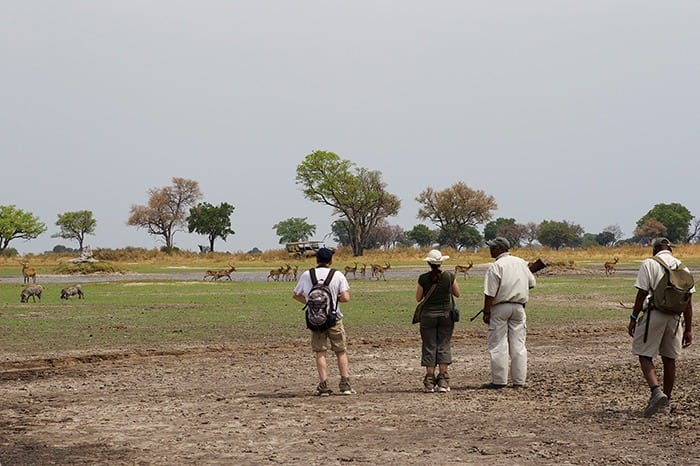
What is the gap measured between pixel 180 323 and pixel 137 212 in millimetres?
115052

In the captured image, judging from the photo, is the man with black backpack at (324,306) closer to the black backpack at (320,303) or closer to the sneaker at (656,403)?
the black backpack at (320,303)

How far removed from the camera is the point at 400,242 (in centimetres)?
17125

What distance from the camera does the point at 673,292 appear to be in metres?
9.88

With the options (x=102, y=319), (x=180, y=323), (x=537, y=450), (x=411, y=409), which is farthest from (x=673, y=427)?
(x=102, y=319)

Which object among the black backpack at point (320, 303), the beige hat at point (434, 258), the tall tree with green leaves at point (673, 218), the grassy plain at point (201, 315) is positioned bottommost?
the grassy plain at point (201, 315)

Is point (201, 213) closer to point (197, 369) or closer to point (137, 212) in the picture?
point (137, 212)

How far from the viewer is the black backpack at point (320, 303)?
11.6 metres

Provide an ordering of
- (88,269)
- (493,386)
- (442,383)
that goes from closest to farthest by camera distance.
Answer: (442,383) → (493,386) → (88,269)

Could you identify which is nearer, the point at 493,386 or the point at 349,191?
the point at 493,386

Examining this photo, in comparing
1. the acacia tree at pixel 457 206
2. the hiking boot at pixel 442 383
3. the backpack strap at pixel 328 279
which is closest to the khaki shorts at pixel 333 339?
the backpack strap at pixel 328 279

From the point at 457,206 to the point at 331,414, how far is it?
118 metres

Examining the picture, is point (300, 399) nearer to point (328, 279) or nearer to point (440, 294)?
point (328, 279)

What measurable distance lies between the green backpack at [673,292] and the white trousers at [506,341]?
94.8 inches

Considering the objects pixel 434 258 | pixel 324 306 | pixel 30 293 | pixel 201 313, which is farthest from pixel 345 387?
pixel 30 293
